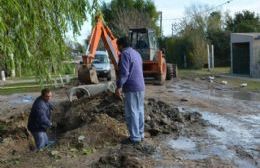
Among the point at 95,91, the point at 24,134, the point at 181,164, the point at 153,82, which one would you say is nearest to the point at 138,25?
the point at 153,82

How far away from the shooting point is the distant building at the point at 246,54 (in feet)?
133

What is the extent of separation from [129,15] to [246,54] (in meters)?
24.2

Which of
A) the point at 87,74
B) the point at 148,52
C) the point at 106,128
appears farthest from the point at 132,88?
the point at 148,52

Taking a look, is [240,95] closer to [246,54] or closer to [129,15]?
[246,54]

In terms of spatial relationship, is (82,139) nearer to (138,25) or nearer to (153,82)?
(153,82)

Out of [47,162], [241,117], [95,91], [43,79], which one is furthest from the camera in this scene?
[95,91]

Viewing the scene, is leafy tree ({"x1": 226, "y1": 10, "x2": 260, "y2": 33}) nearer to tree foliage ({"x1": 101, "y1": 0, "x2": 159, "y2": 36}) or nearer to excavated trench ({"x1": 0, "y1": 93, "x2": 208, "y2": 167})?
tree foliage ({"x1": 101, "y1": 0, "x2": 159, "y2": 36})

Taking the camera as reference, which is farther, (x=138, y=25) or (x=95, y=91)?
(x=138, y=25)

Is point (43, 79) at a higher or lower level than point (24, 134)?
higher

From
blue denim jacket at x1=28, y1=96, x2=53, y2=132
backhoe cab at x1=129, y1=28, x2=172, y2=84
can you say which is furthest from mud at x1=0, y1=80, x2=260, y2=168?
backhoe cab at x1=129, y1=28, x2=172, y2=84

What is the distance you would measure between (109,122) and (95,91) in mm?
7676

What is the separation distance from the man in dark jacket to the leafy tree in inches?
2159

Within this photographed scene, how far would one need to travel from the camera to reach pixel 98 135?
11.3 metres

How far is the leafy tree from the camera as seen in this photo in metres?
64.4
